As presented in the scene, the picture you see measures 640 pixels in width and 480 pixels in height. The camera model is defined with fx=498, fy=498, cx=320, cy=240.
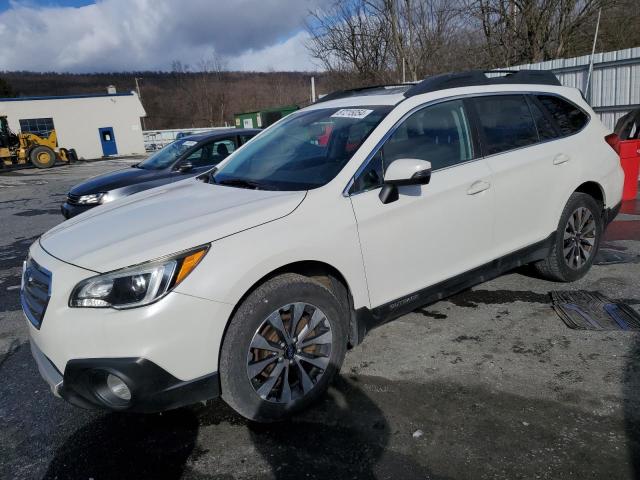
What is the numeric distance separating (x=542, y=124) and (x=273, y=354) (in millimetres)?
2971

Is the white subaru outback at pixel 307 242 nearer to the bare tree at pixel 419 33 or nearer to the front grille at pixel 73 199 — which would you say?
the front grille at pixel 73 199

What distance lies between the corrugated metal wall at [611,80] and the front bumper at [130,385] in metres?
10.5

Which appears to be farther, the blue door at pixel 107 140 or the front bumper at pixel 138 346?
the blue door at pixel 107 140

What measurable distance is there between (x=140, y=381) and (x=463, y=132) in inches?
104

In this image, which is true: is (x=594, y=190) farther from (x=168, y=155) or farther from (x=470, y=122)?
(x=168, y=155)

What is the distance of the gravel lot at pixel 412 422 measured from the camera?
7.84 ft

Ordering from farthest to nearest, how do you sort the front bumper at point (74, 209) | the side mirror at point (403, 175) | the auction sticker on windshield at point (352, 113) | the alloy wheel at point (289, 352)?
the front bumper at point (74, 209), the auction sticker on windshield at point (352, 113), the side mirror at point (403, 175), the alloy wheel at point (289, 352)

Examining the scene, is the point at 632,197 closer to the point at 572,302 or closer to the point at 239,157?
the point at 572,302

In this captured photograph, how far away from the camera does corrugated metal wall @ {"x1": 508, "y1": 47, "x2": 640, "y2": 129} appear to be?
32.5ft

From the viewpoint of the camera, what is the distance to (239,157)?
3.94m

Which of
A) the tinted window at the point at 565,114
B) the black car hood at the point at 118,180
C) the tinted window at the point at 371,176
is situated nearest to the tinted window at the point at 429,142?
the tinted window at the point at 371,176

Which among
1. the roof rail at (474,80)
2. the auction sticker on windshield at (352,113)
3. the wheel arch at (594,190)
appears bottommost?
the wheel arch at (594,190)

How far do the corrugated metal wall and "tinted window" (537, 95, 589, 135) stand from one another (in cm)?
689

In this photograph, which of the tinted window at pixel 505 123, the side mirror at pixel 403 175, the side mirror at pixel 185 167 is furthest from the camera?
the side mirror at pixel 185 167
